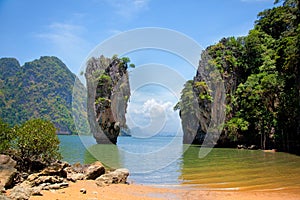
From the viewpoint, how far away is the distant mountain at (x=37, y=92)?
88.4 meters

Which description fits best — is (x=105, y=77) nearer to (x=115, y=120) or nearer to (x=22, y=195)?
(x=115, y=120)

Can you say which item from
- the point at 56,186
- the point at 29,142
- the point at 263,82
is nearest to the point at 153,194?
the point at 56,186

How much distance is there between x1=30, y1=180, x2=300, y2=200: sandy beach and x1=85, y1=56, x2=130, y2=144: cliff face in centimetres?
3405

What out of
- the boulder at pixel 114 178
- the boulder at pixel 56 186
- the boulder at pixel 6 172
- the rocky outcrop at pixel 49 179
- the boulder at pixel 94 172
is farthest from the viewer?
the boulder at pixel 94 172

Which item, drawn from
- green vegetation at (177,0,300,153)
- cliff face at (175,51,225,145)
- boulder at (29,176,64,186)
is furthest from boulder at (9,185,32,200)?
cliff face at (175,51,225,145)

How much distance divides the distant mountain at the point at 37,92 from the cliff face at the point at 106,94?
4097 cm

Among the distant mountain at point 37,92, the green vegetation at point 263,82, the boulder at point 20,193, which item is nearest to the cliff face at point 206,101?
the green vegetation at point 263,82

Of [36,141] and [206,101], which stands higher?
[206,101]

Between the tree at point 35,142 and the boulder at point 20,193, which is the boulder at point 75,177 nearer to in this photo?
the tree at point 35,142

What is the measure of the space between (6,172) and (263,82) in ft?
85.8

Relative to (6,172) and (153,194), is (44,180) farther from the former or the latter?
(153,194)

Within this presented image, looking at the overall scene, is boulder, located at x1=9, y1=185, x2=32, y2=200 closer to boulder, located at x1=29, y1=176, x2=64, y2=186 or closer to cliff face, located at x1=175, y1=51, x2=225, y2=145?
boulder, located at x1=29, y1=176, x2=64, y2=186

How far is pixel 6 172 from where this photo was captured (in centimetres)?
741

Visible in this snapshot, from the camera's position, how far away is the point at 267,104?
29.1m
